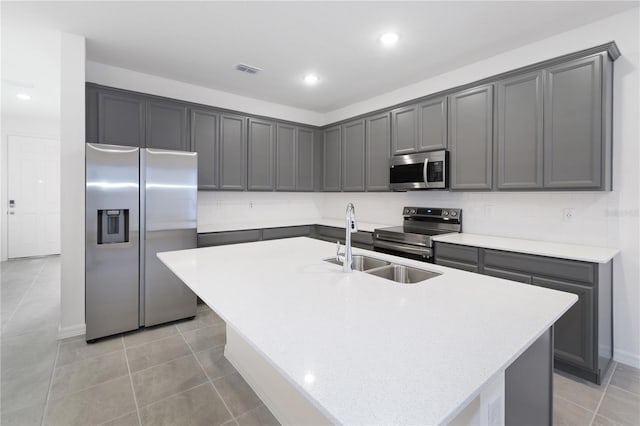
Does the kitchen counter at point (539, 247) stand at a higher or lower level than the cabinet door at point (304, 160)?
lower

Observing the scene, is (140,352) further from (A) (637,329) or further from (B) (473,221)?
(A) (637,329)

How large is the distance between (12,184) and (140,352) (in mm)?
5333

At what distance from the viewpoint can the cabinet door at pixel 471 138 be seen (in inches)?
115

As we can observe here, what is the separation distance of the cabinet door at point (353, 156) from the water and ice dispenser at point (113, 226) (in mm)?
2749

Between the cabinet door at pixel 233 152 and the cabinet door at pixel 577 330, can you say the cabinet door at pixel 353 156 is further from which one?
the cabinet door at pixel 577 330

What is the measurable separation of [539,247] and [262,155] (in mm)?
3330

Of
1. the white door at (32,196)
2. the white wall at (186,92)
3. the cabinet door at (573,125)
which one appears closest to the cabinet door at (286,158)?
the white wall at (186,92)

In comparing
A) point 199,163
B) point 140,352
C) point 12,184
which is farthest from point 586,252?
point 12,184

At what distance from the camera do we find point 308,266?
1.80 meters

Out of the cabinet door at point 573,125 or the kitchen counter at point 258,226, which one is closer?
the cabinet door at point 573,125

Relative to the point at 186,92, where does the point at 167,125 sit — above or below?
below

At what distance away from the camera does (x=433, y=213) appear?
Answer: 143 inches

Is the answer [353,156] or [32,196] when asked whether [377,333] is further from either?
[32,196]

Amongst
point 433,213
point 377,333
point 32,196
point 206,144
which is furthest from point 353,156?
point 32,196
